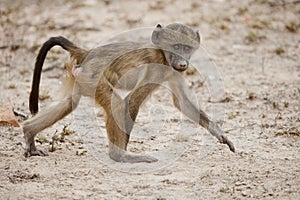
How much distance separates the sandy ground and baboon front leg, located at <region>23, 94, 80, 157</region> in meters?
0.12

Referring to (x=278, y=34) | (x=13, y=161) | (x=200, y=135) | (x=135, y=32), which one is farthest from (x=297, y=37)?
(x=13, y=161)

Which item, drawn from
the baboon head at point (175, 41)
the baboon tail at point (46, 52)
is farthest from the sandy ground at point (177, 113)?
the baboon head at point (175, 41)

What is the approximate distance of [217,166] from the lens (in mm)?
5906

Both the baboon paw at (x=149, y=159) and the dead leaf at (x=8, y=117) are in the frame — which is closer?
the baboon paw at (x=149, y=159)

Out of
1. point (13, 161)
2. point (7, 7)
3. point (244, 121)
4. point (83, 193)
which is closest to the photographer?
point (83, 193)

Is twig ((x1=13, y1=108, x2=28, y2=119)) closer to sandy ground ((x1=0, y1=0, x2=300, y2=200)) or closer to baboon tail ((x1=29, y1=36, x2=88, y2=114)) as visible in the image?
sandy ground ((x1=0, y1=0, x2=300, y2=200))

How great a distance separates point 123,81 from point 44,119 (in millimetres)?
790

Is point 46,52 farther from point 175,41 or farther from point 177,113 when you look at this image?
point 177,113

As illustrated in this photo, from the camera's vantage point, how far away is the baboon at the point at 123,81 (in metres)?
5.80

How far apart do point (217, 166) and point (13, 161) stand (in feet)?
6.01

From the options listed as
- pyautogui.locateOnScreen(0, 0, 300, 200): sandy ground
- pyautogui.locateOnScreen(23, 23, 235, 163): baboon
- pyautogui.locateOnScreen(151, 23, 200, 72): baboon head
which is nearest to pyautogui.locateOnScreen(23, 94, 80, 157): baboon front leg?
pyautogui.locateOnScreen(23, 23, 235, 163): baboon

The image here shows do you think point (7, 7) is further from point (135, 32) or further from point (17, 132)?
point (17, 132)

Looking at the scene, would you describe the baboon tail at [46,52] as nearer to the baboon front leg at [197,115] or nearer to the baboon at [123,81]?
the baboon at [123,81]

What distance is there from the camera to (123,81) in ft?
19.5
